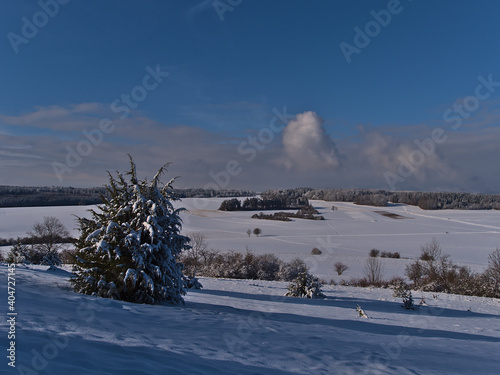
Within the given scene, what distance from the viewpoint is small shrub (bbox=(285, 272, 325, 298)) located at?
12578mm

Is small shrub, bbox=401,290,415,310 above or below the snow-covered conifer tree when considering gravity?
below

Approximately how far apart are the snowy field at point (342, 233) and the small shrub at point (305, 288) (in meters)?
18.7

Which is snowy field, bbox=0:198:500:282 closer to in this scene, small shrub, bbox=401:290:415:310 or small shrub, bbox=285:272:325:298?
small shrub, bbox=285:272:325:298

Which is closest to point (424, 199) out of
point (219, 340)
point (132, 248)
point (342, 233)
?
point (342, 233)

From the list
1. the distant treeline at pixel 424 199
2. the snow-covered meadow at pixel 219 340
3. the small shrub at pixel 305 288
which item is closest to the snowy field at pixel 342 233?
the distant treeline at pixel 424 199

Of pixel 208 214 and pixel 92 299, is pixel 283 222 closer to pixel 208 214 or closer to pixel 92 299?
pixel 208 214

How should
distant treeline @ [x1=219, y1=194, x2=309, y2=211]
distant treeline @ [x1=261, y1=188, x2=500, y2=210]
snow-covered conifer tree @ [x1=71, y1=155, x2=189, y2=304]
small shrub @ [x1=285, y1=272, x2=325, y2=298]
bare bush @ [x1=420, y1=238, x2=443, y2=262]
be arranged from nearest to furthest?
snow-covered conifer tree @ [x1=71, y1=155, x2=189, y2=304], small shrub @ [x1=285, y1=272, x2=325, y2=298], bare bush @ [x1=420, y1=238, x2=443, y2=262], distant treeline @ [x1=219, y1=194, x2=309, y2=211], distant treeline @ [x1=261, y1=188, x2=500, y2=210]

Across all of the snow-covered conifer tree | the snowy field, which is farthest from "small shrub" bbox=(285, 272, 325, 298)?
the snowy field

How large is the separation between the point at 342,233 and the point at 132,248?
214 feet

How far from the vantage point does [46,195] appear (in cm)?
6262

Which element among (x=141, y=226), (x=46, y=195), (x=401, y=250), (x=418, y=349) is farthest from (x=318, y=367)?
(x=46, y=195)

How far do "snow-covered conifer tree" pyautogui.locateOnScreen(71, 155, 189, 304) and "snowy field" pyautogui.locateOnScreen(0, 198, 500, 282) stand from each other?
25.8 meters

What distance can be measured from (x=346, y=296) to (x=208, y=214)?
264 ft

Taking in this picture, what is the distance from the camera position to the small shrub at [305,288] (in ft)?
41.3
